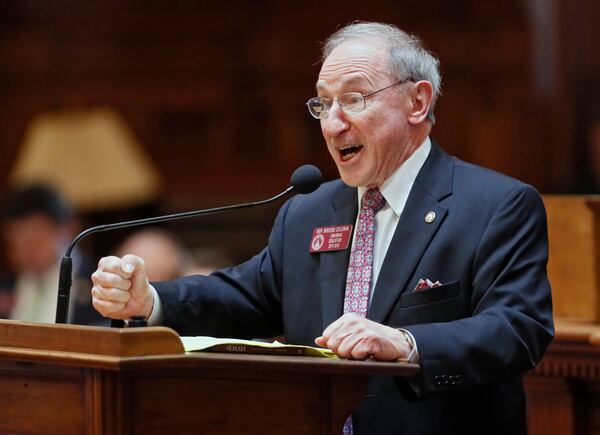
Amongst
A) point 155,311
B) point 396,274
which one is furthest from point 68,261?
point 396,274

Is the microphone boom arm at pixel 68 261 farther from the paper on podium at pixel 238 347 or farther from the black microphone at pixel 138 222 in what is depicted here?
the paper on podium at pixel 238 347

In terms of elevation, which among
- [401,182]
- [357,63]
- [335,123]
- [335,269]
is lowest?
[335,269]

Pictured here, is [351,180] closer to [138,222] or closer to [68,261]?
[138,222]

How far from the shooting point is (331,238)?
11.0ft

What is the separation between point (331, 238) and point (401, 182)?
245 millimetres

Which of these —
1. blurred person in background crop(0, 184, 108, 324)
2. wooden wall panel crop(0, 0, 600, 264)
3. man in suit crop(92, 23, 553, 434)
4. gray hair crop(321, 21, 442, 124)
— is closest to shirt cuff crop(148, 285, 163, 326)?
man in suit crop(92, 23, 553, 434)

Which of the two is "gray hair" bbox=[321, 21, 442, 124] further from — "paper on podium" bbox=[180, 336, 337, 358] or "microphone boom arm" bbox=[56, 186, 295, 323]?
"paper on podium" bbox=[180, 336, 337, 358]

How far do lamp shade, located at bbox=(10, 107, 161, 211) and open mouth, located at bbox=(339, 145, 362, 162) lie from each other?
4566 mm

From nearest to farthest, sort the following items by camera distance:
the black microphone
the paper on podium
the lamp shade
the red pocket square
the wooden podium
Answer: the wooden podium, the paper on podium, the black microphone, the red pocket square, the lamp shade

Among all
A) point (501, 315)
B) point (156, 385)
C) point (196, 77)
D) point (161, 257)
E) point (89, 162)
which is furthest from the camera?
point (196, 77)

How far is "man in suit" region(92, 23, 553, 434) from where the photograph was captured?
110 inches

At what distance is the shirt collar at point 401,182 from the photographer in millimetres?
3283

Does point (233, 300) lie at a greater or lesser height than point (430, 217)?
lesser

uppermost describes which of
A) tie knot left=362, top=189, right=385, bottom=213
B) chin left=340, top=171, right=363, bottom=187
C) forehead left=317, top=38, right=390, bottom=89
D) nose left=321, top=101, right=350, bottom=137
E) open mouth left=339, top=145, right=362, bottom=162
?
forehead left=317, top=38, right=390, bottom=89
